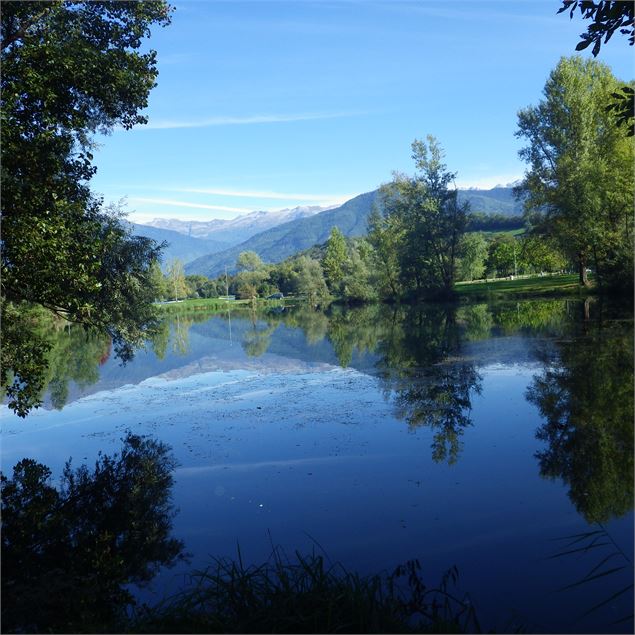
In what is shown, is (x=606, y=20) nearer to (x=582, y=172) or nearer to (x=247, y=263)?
(x=582, y=172)

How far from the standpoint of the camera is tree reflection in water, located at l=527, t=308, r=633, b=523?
30.6 feet

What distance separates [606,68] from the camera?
50.1 meters

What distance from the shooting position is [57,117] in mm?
12414

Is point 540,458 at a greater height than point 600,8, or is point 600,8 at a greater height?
point 600,8

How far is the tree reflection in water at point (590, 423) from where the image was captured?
9.33m

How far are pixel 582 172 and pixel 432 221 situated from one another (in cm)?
2145

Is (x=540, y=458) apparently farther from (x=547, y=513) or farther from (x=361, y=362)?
(x=361, y=362)

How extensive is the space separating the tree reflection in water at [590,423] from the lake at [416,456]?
53 millimetres

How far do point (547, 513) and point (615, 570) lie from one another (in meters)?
2.07

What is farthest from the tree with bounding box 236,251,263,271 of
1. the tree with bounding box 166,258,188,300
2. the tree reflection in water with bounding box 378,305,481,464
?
the tree reflection in water with bounding box 378,305,481,464

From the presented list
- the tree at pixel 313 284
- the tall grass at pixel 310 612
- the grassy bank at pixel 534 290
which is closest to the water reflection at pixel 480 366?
the grassy bank at pixel 534 290

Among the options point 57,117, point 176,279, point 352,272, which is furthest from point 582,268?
point 176,279

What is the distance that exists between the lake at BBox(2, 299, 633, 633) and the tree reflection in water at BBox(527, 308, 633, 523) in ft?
0.17

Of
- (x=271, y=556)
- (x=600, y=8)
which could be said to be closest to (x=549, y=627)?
(x=271, y=556)
